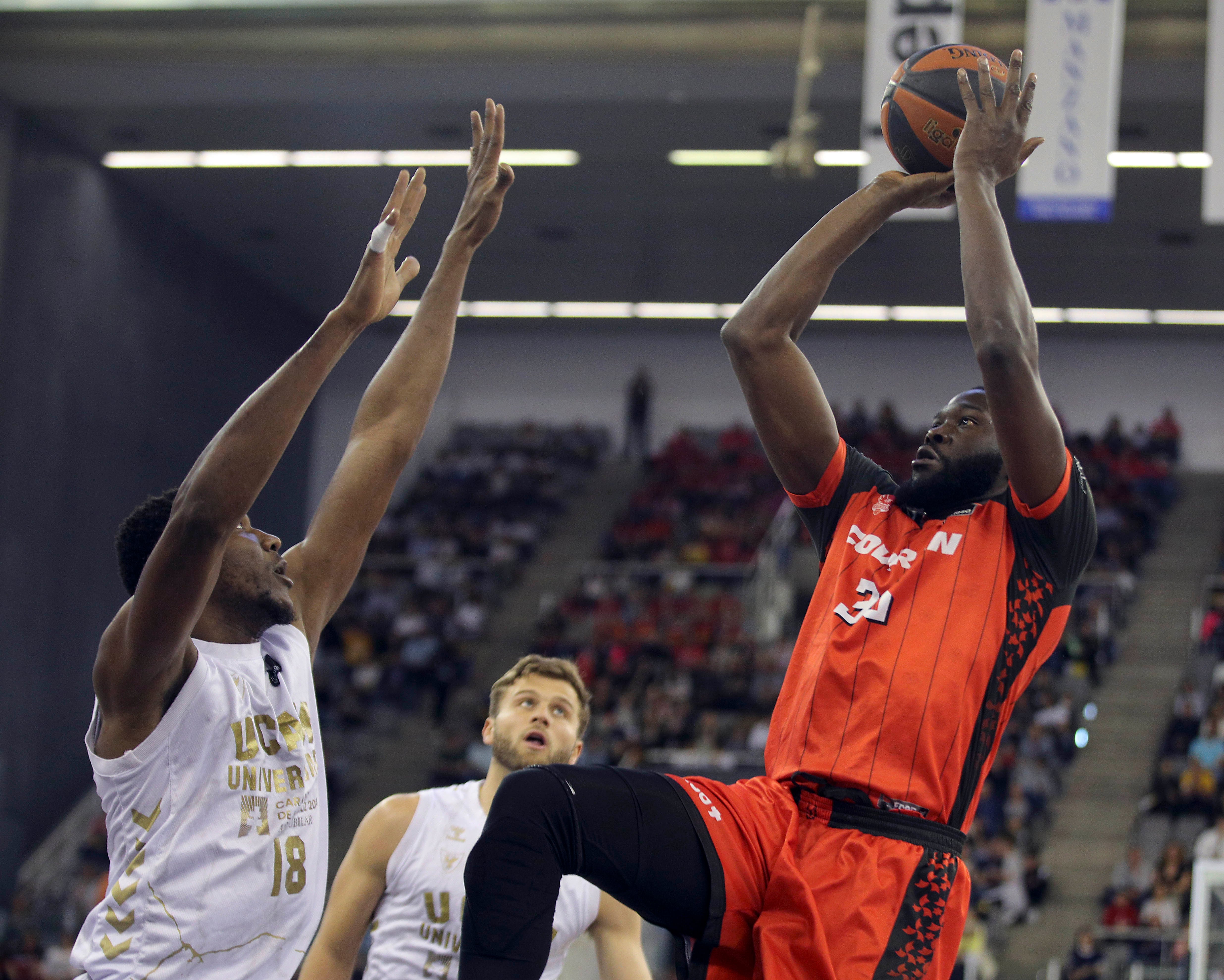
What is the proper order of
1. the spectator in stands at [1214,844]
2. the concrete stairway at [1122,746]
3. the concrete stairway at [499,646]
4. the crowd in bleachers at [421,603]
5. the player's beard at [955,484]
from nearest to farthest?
1. the player's beard at [955,484]
2. the spectator in stands at [1214,844]
3. the concrete stairway at [1122,746]
4. the crowd in bleachers at [421,603]
5. the concrete stairway at [499,646]

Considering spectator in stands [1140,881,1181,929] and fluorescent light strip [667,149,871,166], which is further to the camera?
fluorescent light strip [667,149,871,166]

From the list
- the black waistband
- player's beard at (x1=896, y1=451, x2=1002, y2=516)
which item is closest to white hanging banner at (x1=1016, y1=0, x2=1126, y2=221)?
player's beard at (x1=896, y1=451, x2=1002, y2=516)

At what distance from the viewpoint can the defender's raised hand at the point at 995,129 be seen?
133 inches

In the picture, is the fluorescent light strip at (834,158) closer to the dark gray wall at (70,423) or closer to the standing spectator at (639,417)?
the dark gray wall at (70,423)

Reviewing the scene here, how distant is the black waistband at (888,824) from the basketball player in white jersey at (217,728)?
3.86 feet

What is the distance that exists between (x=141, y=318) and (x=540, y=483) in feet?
26.4

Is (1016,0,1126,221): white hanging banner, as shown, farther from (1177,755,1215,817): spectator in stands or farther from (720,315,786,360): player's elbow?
(720,315,786,360): player's elbow

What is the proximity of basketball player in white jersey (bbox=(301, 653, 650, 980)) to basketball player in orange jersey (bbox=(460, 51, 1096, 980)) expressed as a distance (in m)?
1.31

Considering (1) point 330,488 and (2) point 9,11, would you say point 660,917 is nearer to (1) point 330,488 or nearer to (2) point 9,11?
(1) point 330,488

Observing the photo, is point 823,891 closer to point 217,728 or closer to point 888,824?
point 888,824

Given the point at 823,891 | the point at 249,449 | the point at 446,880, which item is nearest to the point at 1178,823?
the point at 446,880

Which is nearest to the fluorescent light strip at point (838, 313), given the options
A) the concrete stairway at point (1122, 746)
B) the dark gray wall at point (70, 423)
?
the concrete stairway at point (1122, 746)

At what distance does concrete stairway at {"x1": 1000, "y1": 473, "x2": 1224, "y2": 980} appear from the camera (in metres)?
14.0

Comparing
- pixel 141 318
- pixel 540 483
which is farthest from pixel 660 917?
pixel 540 483
